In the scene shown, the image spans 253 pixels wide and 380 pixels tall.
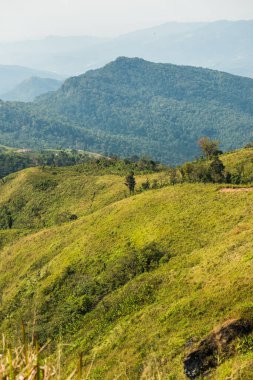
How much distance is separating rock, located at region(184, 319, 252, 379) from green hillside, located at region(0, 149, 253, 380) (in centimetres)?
43

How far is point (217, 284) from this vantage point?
40.1 meters

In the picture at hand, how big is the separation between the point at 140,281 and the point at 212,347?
2661 centimetres

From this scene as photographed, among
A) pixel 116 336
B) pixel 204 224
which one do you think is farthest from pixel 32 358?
pixel 204 224

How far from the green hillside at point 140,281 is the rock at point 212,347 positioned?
43 centimetres

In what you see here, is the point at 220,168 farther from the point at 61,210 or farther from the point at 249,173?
the point at 61,210

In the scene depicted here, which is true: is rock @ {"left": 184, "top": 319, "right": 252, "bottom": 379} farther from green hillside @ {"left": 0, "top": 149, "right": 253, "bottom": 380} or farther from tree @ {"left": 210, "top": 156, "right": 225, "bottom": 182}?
tree @ {"left": 210, "top": 156, "right": 225, "bottom": 182}

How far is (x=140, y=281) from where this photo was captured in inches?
2147

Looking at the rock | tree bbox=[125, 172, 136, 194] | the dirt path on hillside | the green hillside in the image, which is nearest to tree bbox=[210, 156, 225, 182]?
the green hillside

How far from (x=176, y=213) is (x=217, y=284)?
102ft

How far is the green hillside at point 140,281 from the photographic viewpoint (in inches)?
1359

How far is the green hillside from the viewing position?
113 feet

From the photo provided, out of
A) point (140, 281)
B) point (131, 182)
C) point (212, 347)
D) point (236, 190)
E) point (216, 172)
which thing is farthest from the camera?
point (131, 182)

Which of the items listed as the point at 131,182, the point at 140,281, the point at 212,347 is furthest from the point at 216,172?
the point at 212,347

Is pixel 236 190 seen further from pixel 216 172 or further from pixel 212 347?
pixel 212 347
